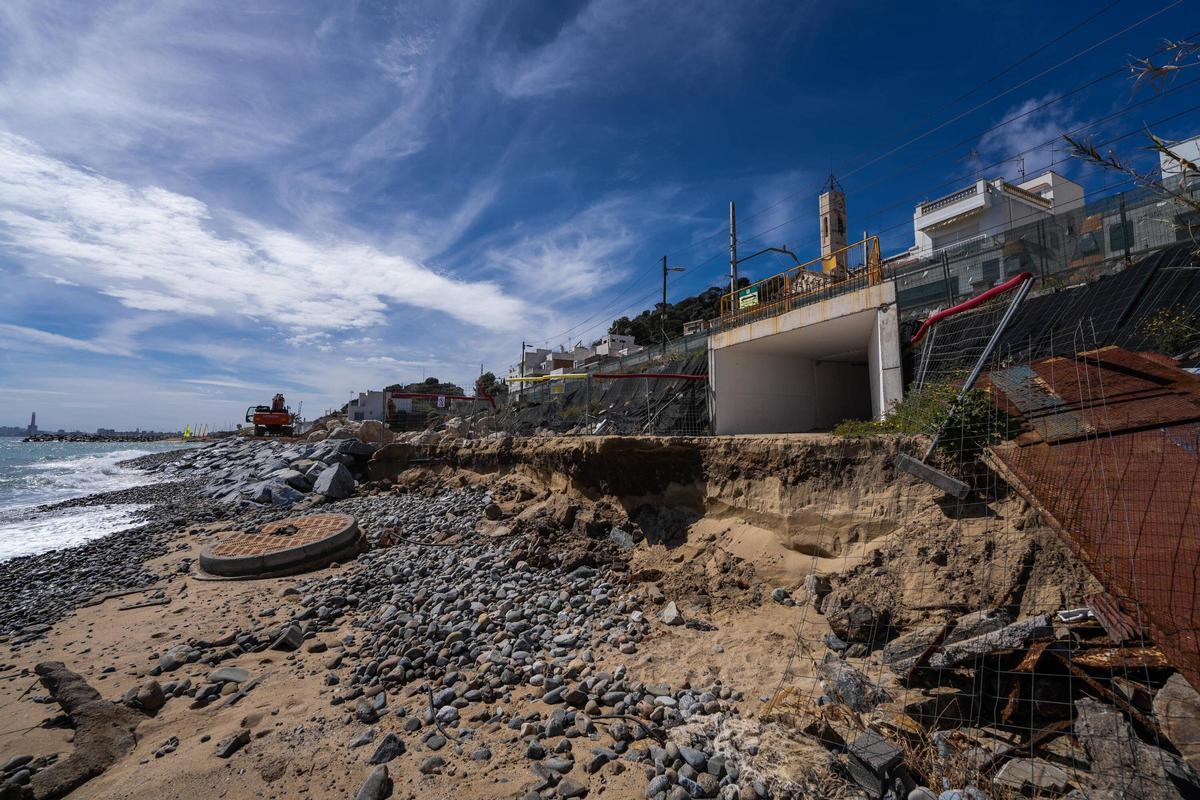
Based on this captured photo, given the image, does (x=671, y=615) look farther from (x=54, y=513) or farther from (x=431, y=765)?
(x=54, y=513)

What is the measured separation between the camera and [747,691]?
469 centimetres

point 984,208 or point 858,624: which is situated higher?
point 984,208

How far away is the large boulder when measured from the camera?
1705 cm

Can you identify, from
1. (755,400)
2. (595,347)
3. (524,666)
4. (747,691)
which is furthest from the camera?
(595,347)

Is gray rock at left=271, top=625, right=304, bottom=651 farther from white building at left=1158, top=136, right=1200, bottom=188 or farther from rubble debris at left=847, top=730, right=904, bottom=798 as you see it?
white building at left=1158, top=136, right=1200, bottom=188

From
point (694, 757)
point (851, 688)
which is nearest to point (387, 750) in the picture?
point (694, 757)

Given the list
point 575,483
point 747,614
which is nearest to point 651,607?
point 747,614

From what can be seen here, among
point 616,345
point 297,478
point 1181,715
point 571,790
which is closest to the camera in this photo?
point 1181,715

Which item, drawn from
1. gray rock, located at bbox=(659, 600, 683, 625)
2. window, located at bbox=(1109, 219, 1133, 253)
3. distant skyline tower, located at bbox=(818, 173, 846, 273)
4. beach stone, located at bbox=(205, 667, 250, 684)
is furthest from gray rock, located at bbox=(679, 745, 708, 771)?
distant skyline tower, located at bbox=(818, 173, 846, 273)

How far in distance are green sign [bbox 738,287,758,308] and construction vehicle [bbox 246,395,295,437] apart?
40125 millimetres

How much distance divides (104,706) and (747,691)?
6.86 metres

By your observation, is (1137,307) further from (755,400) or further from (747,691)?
(747,691)

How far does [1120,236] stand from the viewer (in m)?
10.1

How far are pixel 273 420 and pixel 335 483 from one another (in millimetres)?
27983
